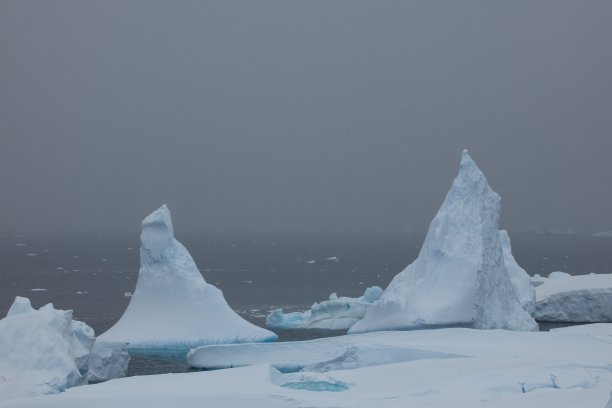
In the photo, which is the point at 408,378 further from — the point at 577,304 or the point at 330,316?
the point at 577,304

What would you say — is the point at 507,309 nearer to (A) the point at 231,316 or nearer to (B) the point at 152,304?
(A) the point at 231,316

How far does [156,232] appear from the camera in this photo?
23.8 m

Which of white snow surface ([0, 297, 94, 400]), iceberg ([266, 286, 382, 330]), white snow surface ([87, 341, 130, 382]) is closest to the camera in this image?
white snow surface ([0, 297, 94, 400])

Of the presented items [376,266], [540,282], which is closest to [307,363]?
[540,282]

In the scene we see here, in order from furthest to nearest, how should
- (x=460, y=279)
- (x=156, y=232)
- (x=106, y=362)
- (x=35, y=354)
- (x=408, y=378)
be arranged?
(x=156, y=232)
(x=460, y=279)
(x=106, y=362)
(x=35, y=354)
(x=408, y=378)

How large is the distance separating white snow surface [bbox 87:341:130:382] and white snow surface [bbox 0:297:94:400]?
5.33 ft

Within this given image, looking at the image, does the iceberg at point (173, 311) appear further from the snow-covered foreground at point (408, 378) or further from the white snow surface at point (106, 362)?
the white snow surface at point (106, 362)

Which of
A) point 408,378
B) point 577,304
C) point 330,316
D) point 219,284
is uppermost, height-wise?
point 408,378

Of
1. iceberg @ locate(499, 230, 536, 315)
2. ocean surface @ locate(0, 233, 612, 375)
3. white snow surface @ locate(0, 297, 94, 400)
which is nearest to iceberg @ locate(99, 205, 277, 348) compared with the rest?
ocean surface @ locate(0, 233, 612, 375)

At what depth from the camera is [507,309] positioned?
22672 mm

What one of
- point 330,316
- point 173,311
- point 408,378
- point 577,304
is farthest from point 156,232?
point 577,304

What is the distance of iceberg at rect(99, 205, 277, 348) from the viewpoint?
2180 cm

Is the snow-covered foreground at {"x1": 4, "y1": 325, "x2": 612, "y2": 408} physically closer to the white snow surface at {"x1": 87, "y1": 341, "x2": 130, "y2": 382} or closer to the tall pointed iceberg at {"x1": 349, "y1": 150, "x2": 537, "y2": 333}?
the white snow surface at {"x1": 87, "y1": 341, "x2": 130, "y2": 382}

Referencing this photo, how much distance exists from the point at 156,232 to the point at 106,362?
6709mm
